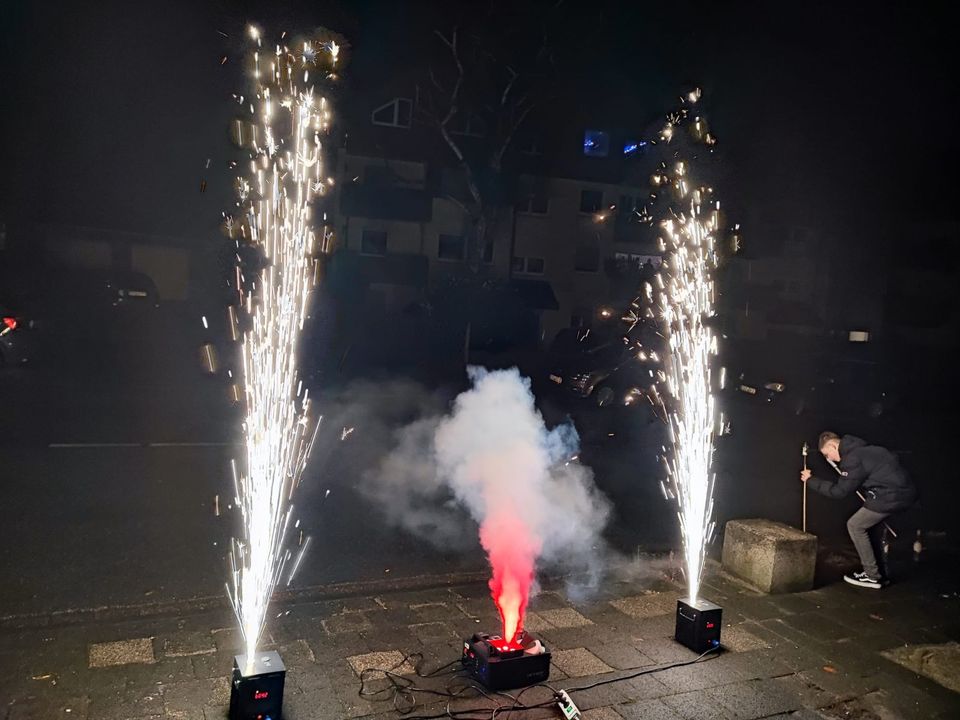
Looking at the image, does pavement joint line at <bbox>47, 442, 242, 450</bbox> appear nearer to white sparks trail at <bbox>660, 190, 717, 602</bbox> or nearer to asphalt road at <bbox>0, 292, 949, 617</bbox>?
asphalt road at <bbox>0, 292, 949, 617</bbox>

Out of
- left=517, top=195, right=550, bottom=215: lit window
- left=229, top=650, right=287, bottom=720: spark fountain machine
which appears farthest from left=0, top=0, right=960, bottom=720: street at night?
left=517, top=195, right=550, bottom=215: lit window

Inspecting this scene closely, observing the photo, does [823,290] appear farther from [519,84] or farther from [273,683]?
[273,683]

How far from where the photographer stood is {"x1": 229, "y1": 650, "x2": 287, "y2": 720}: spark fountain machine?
455 cm

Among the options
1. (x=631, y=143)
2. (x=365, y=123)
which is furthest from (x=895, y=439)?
(x=365, y=123)

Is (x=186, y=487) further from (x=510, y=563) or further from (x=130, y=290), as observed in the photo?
(x=130, y=290)

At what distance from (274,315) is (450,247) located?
88.2 ft

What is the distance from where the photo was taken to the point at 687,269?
11875 millimetres

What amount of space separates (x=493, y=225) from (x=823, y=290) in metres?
16.5

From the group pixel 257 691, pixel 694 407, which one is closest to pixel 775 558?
pixel 694 407

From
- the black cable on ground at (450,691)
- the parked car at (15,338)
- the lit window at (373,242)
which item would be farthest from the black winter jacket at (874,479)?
the lit window at (373,242)

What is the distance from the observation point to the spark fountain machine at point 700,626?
614cm

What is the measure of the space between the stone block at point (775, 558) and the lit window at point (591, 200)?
29430mm

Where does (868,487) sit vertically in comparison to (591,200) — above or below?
below

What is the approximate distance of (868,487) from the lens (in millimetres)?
7988
